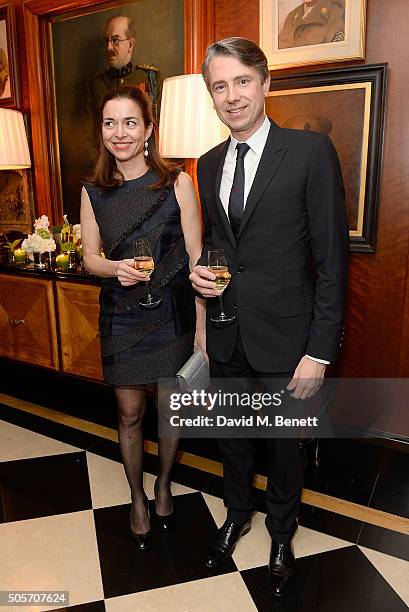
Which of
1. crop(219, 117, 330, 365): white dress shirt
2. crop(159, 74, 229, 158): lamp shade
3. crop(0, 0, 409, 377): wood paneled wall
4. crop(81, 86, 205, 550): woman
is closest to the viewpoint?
crop(219, 117, 330, 365): white dress shirt

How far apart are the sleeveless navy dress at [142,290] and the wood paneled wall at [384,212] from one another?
3.45 feet

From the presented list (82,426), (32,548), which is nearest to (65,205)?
(82,426)

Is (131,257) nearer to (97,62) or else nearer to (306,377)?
(306,377)

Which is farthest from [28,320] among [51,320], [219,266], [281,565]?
[281,565]

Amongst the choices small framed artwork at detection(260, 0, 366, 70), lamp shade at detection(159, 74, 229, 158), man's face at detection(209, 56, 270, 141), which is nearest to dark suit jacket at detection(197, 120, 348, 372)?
man's face at detection(209, 56, 270, 141)

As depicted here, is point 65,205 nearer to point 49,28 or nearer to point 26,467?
point 49,28

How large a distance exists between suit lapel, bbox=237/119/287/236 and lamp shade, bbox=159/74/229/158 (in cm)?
102

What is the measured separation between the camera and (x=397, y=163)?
7.90ft

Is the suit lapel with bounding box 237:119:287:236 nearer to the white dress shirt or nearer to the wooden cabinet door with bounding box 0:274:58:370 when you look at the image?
the white dress shirt

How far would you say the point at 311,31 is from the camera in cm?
245

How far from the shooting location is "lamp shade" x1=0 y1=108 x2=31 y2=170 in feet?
11.0

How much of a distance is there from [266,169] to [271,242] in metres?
0.23

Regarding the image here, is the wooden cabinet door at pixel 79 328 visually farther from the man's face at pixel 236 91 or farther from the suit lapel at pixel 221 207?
the man's face at pixel 236 91

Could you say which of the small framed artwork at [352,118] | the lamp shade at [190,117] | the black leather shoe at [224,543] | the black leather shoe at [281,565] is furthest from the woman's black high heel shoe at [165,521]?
the lamp shade at [190,117]
